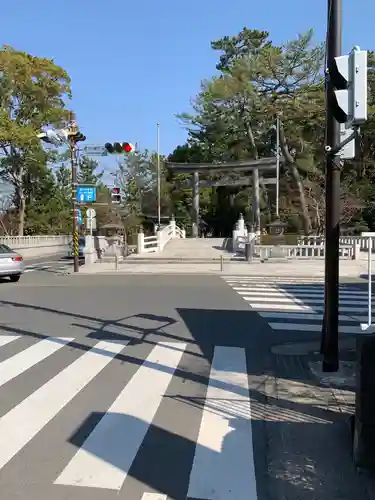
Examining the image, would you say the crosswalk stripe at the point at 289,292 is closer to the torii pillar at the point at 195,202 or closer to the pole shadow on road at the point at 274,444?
the pole shadow on road at the point at 274,444

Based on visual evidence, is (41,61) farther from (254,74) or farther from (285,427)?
(285,427)

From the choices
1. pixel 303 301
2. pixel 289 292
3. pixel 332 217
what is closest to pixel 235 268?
pixel 289 292

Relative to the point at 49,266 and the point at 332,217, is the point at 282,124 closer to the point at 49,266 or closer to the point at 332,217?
the point at 49,266

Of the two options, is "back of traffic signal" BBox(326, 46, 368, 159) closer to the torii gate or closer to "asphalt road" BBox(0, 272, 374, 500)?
"asphalt road" BBox(0, 272, 374, 500)

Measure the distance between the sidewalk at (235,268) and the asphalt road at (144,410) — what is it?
1077 centimetres

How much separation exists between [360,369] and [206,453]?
1.43m

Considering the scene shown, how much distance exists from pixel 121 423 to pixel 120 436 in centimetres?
29

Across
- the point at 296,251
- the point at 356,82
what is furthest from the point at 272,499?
the point at 296,251

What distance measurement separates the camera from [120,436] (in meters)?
4.30

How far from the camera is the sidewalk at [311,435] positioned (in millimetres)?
3459

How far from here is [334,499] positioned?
10.8 ft

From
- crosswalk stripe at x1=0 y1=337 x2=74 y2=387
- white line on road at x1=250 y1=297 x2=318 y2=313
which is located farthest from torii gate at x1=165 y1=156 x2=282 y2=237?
crosswalk stripe at x1=0 y1=337 x2=74 y2=387

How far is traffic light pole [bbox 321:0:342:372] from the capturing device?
6.11 m

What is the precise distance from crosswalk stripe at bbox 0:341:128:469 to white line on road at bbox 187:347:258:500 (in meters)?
1.51
